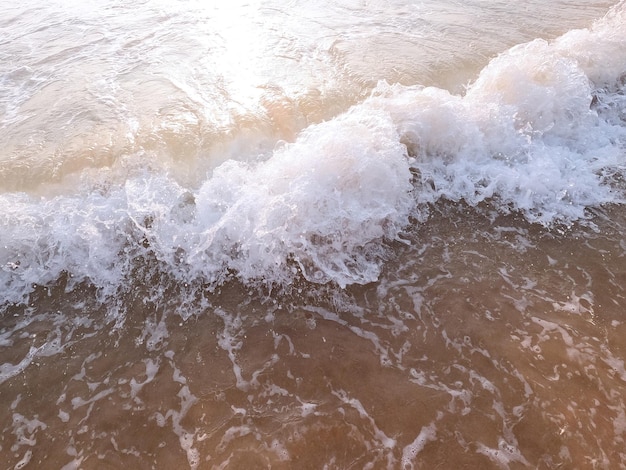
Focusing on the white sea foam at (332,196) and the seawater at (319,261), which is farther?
the white sea foam at (332,196)

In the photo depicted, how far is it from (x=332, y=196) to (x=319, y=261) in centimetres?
80

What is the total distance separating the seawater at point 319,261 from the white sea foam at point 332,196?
0.03m

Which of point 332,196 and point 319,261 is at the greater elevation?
point 332,196

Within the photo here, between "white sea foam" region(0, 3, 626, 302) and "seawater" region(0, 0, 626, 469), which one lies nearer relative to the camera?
"seawater" region(0, 0, 626, 469)

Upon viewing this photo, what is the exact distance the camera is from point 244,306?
390cm

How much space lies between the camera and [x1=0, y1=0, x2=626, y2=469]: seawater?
2941 mm

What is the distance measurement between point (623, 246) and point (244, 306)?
3.89 metres

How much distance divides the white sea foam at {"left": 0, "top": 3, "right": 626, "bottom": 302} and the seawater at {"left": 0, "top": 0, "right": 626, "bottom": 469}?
0.10 ft

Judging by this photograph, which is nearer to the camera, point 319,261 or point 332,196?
point 319,261

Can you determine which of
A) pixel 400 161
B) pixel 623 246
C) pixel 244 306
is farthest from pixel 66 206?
pixel 623 246

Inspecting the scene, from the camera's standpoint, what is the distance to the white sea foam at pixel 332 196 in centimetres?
425

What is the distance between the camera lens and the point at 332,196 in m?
4.52

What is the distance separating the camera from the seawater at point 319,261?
9.65 ft

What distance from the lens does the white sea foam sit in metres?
4.25
